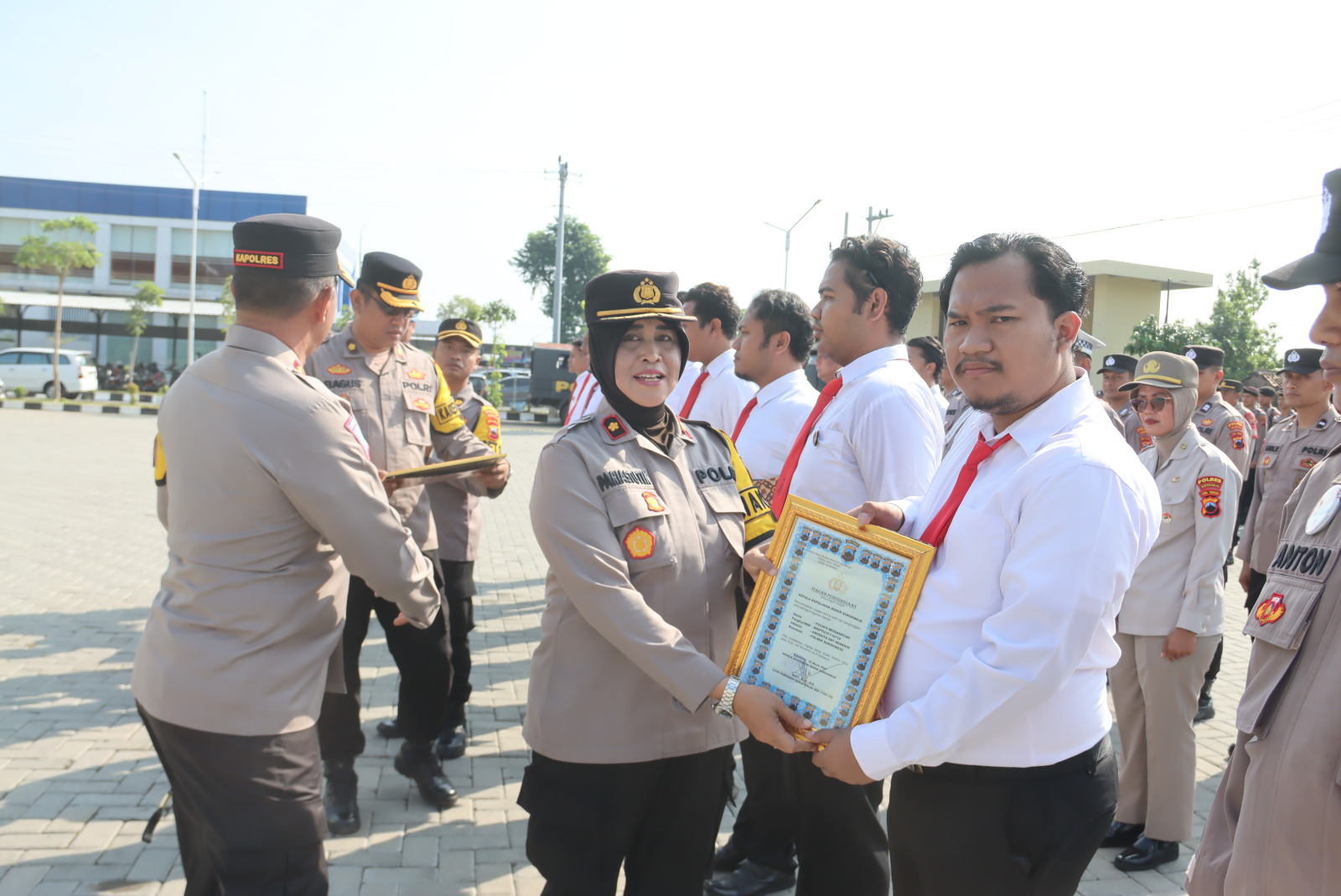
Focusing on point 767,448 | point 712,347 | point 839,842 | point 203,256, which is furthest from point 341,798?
point 203,256

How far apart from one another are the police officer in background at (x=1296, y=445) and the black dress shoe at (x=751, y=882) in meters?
4.43

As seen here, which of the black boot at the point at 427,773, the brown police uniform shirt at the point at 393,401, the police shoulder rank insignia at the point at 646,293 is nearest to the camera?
the police shoulder rank insignia at the point at 646,293

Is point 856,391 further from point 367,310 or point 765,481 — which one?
point 367,310

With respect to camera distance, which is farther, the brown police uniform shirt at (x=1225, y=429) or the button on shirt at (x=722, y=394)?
the brown police uniform shirt at (x=1225, y=429)

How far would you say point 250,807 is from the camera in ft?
7.27

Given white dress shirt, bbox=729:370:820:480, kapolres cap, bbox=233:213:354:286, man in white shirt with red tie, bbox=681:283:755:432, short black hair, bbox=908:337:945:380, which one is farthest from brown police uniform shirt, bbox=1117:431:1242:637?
kapolres cap, bbox=233:213:354:286

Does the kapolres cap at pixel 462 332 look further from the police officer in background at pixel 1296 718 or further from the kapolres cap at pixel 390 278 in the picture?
the police officer in background at pixel 1296 718

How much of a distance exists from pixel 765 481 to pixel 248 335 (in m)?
2.23

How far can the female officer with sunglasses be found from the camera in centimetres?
385

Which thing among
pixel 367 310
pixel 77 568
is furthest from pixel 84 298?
pixel 367 310

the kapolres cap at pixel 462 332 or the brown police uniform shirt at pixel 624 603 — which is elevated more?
the kapolres cap at pixel 462 332

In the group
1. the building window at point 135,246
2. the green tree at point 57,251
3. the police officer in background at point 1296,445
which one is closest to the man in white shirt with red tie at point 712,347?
the police officer in background at point 1296,445

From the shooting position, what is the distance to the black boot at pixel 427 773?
4062 mm

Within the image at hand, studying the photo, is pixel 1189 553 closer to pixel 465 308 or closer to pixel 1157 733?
pixel 1157 733
